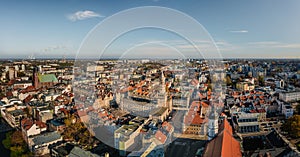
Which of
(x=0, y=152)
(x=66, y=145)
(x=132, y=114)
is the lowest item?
(x=0, y=152)

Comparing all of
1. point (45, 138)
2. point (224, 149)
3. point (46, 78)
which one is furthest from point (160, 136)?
point (46, 78)

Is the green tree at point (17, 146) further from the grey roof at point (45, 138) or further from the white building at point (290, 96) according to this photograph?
the white building at point (290, 96)

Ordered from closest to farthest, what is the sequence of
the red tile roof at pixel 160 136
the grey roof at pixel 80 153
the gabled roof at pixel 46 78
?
the grey roof at pixel 80 153, the red tile roof at pixel 160 136, the gabled roof at pixel 46 78

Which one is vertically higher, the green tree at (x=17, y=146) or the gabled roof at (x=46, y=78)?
the gabled roof at (x=46, y=78)

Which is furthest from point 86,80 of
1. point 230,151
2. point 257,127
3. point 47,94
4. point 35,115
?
point 230,151

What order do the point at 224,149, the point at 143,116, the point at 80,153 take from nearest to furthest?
1. the point at 224,149
2. the point at 80,153
3. the point at 143,116

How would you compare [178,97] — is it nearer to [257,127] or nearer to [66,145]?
[257,127]

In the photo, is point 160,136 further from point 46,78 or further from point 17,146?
point 46,78

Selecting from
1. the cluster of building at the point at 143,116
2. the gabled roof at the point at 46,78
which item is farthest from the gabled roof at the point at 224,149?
the gabled roof at the point at 46,78

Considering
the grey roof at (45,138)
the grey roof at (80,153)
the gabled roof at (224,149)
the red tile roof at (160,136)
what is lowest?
the grey roof at (45,138)

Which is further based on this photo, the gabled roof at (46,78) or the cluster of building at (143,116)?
the gabled roof at (46,78)

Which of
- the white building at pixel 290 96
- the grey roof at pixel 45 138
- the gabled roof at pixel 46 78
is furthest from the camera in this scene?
the gabled roof at pixel 46 78
